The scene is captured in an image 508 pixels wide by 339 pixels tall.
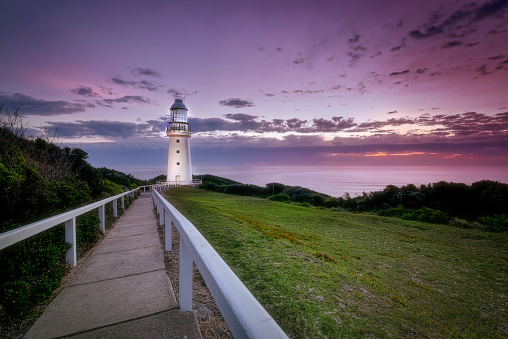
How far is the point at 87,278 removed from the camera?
3623 mm

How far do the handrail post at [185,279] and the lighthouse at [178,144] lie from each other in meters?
33.9

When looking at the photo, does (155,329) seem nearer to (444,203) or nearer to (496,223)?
(496,223)

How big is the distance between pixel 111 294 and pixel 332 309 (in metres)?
2.76

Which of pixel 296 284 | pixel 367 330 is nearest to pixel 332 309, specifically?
pixel 367 330

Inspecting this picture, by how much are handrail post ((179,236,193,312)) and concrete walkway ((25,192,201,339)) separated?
9 cm

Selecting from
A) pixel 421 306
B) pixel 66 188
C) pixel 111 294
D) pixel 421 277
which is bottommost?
pixel 421 277

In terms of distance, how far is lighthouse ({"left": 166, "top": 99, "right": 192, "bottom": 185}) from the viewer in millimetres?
35000

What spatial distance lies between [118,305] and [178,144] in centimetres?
3458

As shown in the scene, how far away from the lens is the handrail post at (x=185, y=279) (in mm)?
2526

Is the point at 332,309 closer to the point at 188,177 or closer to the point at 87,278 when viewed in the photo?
the point at 87,278

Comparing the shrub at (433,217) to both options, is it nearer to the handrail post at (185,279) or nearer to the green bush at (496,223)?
the green bush at (496,223)

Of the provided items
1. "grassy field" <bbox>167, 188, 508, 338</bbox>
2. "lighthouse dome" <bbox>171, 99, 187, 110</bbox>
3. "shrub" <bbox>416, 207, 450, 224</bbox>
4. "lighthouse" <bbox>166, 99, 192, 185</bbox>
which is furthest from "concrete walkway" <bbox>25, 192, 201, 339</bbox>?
"lighthouse dome" <bbox>171, 99, 187, 110</bbox>

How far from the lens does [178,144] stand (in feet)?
117

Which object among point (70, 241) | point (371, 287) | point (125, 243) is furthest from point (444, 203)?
point (70, 241)
